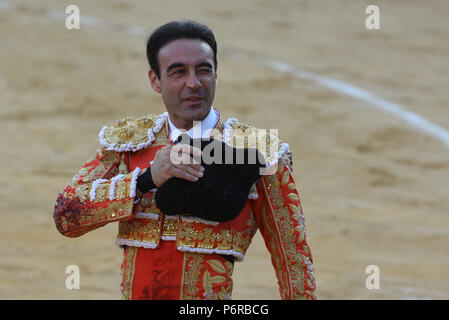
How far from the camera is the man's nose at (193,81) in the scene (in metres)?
2.86

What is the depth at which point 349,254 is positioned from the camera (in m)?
7.12

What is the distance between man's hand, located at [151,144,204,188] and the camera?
271 cm

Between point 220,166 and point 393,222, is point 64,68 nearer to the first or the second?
point 393,222

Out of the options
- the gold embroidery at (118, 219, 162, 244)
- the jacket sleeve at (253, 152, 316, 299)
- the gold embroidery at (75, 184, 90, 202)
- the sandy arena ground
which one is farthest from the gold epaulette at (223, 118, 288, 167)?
the sandy arena ground

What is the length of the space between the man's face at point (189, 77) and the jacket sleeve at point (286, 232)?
0.30 m

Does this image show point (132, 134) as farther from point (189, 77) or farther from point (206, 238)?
point (206, 238)

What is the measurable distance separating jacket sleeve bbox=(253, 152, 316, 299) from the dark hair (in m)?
0.42

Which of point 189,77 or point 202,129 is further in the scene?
point 202,129

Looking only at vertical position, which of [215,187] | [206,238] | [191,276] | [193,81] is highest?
[193,81]

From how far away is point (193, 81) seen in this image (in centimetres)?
287

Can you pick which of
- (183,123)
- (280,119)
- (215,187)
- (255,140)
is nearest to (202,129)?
(183,123)

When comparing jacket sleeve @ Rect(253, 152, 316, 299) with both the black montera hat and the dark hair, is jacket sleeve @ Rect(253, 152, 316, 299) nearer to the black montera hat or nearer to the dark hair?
the black montera hat

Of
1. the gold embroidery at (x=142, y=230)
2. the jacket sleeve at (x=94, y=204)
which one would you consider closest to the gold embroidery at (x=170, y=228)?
the gold embroidery at (x=142, y=230)

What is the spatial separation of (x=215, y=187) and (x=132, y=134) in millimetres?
444
